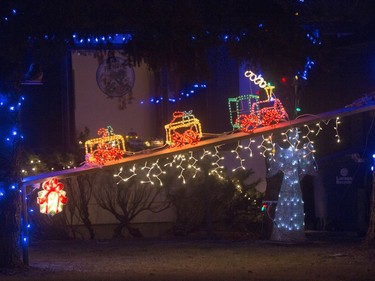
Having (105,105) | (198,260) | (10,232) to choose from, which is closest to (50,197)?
(10,232)

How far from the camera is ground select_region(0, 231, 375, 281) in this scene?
35.8 feet

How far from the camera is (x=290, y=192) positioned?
14914mm

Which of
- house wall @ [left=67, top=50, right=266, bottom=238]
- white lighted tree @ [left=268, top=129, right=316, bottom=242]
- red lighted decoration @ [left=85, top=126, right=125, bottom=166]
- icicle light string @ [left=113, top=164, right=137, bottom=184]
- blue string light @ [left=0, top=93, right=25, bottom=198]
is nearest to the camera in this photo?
blue string light @ [left=0, top=93, right=25, bottom=198]

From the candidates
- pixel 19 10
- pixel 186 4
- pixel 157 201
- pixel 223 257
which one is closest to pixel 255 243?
pixel 223 257

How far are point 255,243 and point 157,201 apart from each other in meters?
3.37

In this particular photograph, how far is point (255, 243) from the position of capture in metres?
15.1

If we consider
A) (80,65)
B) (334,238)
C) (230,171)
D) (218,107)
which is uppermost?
(80,65)

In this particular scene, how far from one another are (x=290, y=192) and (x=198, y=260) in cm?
310

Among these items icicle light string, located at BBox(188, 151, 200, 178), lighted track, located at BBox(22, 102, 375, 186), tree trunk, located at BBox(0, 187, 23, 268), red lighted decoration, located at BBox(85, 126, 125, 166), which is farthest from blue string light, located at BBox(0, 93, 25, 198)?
icicle light string, located at BBox(188, 151, 200, 178)

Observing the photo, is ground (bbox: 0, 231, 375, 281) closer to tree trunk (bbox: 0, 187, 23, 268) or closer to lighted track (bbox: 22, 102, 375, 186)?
tree trunk (bbox: 0, 187, 23, 268)

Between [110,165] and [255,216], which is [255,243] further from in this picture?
[110,165]

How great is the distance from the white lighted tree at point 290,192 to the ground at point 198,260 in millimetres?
357

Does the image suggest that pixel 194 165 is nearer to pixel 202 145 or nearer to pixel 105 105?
pixel 105 105

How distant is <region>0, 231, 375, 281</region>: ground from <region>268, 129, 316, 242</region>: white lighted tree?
0.36 metres
